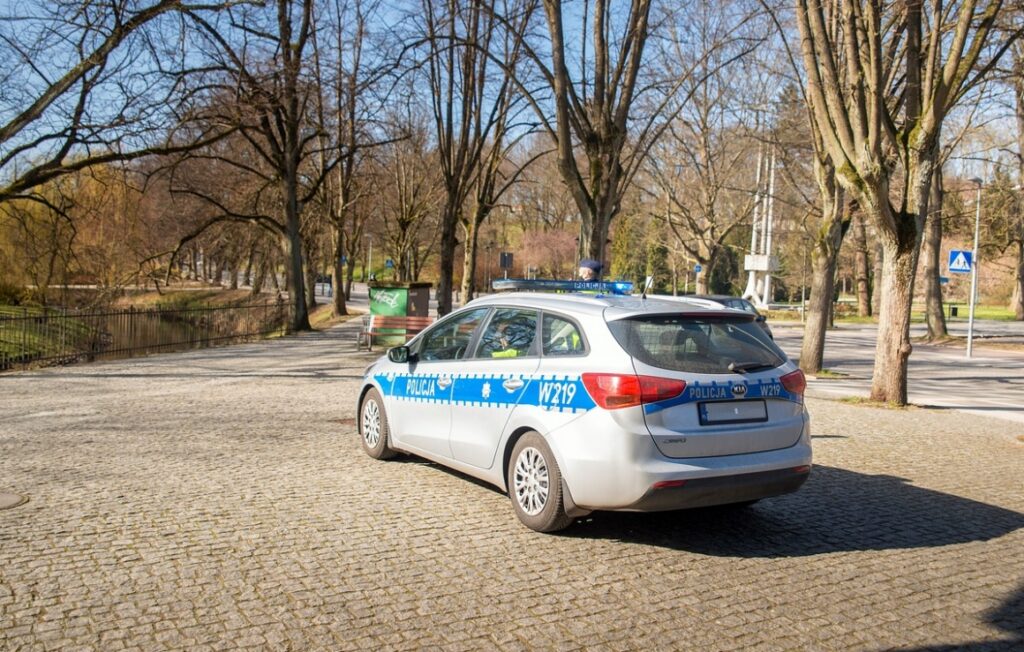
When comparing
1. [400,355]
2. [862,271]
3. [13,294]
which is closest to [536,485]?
[400,355]

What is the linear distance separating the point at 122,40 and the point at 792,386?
1522 cm

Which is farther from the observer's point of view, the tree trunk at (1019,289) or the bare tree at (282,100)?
the tree trunk at (1019,289)

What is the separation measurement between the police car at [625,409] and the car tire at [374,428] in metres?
1.39

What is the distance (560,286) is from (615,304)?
2082 millimetres

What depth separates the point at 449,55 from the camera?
67.4ft

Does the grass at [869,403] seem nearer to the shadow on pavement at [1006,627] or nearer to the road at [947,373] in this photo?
the road at [947,373]

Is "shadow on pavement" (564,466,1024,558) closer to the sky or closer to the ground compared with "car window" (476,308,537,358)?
closer to the ground

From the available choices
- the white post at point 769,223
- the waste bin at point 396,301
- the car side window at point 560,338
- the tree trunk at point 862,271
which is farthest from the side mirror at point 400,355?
the tree trunk at point 862,271

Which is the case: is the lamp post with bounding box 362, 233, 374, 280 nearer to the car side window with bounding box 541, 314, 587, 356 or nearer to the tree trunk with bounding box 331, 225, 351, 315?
the tree trunk with bounding box 331, 225, 351, 315

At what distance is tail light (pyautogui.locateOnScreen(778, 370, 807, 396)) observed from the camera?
19.3ft

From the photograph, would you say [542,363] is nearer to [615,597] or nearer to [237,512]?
[615,597]

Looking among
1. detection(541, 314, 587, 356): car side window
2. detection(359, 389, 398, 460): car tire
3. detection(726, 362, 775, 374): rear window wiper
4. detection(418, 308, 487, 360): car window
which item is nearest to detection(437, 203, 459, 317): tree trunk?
detection(359, 389, 398, 460): car tire

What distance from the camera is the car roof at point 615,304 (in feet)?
19.0

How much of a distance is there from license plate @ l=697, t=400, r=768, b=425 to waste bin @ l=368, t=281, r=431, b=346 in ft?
53.3
